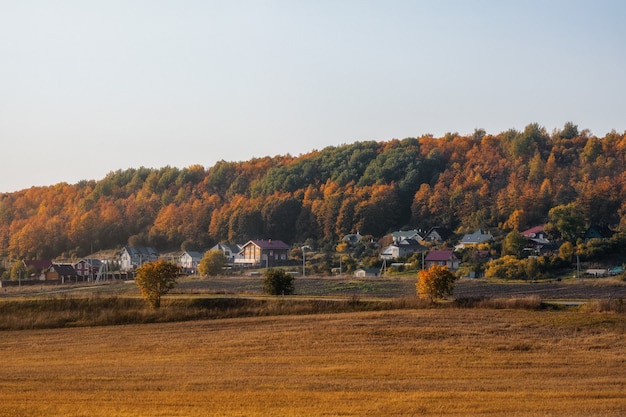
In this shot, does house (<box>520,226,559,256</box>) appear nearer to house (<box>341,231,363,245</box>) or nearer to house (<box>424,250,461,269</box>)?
house (<box>424,250,461,269</box>)

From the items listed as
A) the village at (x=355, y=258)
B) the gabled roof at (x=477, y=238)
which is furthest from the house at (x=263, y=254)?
the gabled roof at (x=477, y=238)

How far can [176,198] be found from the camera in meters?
167

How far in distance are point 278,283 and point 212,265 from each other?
1635 inches

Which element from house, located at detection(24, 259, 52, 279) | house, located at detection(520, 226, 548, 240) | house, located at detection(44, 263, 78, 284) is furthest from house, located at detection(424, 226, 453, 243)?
house, located at detection(24, 259, 52, 279)

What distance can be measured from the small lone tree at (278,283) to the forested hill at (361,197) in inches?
2464

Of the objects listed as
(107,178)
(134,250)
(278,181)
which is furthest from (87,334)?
(107,178)

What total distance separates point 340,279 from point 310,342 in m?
46.7

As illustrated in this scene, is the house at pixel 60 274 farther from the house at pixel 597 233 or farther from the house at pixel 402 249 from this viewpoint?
the house at pixel 597 233

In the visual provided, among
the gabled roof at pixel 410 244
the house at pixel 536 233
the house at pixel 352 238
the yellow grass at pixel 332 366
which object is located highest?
the house at pixel 352 238

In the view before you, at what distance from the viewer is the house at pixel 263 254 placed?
113 m

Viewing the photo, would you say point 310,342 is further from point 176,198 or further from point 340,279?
point 176,198

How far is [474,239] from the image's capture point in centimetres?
10562

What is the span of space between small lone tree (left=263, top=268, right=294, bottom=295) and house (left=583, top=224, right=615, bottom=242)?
49.6 metres

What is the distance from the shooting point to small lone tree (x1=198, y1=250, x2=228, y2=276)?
96438 millimetres
